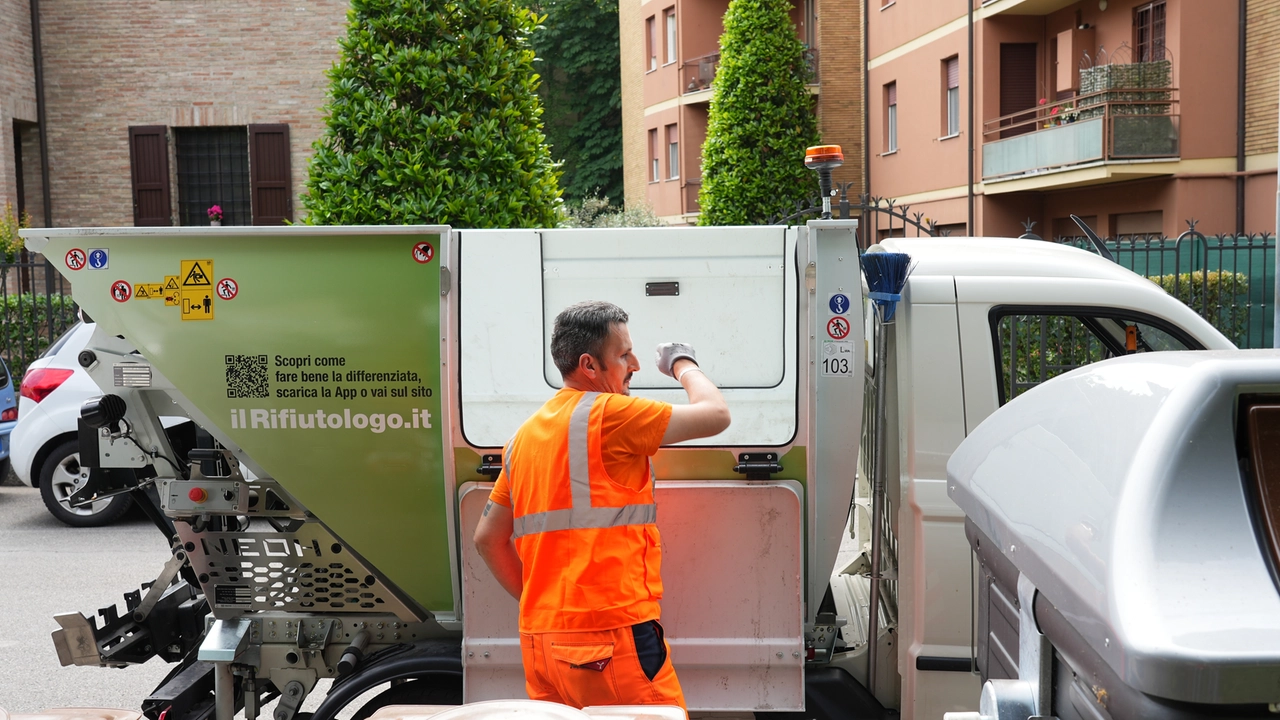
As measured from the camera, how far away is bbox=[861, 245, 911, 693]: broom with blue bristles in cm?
357

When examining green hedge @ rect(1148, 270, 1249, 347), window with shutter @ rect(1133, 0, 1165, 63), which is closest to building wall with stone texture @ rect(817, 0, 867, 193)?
window with shutter @ rect(1133, 0, 1165, 63)

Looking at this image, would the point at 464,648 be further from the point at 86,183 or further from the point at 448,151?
the point at 86,183

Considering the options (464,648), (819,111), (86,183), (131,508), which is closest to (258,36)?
(86,183)

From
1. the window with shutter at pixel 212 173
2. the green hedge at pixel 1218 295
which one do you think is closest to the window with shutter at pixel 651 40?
the window with shutter at pixel 212 173

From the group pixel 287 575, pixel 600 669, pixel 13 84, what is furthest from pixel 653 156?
pixel 600 669

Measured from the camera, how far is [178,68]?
18016mm

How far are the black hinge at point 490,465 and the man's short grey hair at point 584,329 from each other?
2.04 ft

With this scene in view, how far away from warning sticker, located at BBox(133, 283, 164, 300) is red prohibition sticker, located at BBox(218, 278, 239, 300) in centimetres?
20

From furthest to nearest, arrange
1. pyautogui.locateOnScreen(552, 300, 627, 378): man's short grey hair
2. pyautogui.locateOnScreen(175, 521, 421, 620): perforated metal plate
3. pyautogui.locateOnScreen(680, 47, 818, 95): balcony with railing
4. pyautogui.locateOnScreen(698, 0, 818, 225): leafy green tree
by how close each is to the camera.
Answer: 1. pyautogui.locateOnScreen(680, 47, 818, 95): balcony with railing
2. pyautogui.locateOnScreen(698, 0, 818, 225): leafy green tree
3. pyautogui.locateOnScreen(175, 521, 421, 620): perforated metal plate
4. pyautogui.locateOnScreen(552, 300, 627, 378): man's short grey hair

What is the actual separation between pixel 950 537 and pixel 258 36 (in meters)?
17.0

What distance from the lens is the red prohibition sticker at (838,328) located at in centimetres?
360

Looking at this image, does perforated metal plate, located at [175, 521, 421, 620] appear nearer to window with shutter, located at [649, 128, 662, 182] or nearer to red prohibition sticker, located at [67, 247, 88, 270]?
red prohibition sticker, located at [67, 247, 88, 270]

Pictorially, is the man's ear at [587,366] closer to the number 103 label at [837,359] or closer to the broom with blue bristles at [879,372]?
the number 103 label at [837,359]

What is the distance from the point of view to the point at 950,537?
142 inches
